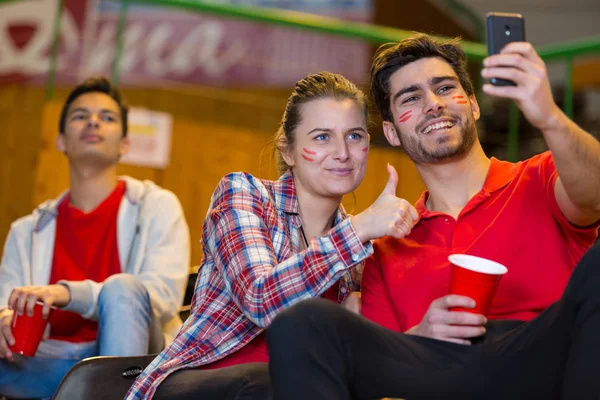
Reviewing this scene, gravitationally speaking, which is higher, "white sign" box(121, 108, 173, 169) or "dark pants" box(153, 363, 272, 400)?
"white sign" box(121, 108, 173, 169)

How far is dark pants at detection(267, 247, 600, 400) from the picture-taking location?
1.31 meters

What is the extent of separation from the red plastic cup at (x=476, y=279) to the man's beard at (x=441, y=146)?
1.75 ft

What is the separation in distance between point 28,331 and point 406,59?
1.24m

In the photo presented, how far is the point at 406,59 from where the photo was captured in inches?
82.2

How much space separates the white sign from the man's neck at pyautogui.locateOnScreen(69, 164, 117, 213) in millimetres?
905

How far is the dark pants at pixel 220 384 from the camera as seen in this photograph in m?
1.57

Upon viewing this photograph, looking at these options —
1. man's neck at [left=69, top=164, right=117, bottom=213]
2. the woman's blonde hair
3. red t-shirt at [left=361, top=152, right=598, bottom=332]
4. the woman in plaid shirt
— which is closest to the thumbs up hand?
the woman in plaid shirt

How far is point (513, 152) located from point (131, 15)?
278 cm

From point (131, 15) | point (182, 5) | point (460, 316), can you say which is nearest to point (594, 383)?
point (460, 316)

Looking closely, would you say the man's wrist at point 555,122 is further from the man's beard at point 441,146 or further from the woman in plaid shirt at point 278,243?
the man's beard at point 441,146

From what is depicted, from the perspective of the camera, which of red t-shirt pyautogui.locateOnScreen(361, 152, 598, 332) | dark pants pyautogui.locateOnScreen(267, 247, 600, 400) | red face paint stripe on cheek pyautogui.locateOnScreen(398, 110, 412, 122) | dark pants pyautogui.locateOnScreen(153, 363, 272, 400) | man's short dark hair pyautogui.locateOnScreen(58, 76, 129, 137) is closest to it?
dark pants pyautogui.locateOnScreen(267, 247, 600, 400)

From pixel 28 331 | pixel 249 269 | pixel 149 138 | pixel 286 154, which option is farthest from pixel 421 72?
pixel 149 138

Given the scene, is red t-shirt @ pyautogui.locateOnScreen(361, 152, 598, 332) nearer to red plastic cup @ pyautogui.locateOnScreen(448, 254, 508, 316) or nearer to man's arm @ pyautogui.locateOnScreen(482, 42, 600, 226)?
man's arm @ pyautogui.locateOnScreen(482, 42, 600, 226)

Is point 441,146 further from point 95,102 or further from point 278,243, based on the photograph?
point 95,102
